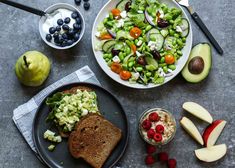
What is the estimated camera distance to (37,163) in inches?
101

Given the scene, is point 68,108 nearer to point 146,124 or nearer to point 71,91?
point 71,91

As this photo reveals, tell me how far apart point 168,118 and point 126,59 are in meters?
0.36

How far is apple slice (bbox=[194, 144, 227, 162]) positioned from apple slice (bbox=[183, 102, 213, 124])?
0.14 metres

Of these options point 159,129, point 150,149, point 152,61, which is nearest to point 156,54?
point 152,61

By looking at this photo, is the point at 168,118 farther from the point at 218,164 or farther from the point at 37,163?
the point at 37,163

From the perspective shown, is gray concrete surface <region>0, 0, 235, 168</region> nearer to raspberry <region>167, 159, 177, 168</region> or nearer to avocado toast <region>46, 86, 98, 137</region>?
raspberry <region>167, 159, 177, 168</region>

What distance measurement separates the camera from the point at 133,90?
2604 millimetres

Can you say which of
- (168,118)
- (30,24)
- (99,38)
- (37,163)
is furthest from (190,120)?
(30,24)

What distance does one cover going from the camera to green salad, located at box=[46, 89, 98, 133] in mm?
2457

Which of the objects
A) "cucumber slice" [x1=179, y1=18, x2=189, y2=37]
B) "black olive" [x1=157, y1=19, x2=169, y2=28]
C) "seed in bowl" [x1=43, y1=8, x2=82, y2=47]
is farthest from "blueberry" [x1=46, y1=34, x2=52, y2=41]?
"cucumber slice" [x1=179, y1=18, x2=189, y2=37]

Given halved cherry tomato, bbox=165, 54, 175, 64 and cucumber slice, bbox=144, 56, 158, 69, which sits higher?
halved cherry tomato, bbox=165, 54, 175, 64

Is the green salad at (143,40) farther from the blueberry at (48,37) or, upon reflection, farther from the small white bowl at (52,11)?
the blueberry at (48,37)

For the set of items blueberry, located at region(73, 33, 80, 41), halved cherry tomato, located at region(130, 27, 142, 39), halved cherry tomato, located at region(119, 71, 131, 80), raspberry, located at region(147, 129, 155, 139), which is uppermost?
halved cherry tomato, located at region(130, 27, 142, 39)

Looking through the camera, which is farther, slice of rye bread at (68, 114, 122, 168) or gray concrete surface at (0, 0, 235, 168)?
gray concrete surface at (0, 0, 235, 168)
